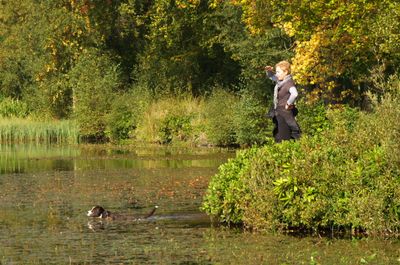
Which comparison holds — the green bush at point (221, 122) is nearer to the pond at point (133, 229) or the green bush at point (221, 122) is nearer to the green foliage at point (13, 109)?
the pond at point (133, 229)

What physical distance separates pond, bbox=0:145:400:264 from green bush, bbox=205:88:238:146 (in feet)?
28.0

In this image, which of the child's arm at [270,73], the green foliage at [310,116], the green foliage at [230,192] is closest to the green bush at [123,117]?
the green foliage at [310,116]

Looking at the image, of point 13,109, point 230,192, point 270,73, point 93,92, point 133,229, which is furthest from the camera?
point 13,109

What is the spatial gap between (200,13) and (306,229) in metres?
31.5

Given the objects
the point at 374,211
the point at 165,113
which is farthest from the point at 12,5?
the point at 374,211

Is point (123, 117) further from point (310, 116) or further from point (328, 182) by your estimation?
point (328, 182)

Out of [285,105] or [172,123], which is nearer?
[285,105]

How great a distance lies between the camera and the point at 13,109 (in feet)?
186

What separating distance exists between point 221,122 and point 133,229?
22003mm

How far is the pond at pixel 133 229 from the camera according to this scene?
1428 centimetres

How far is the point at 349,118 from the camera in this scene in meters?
29.7

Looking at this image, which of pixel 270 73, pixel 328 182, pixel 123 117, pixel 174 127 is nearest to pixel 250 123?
pixel 174 127

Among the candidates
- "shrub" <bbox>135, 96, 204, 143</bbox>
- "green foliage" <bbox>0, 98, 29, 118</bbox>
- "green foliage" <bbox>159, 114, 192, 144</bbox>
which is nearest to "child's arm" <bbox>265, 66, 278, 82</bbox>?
"shrub" <bbox>135, 96, 204, 143</bbox>

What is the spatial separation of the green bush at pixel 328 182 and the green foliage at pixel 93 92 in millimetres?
27627
